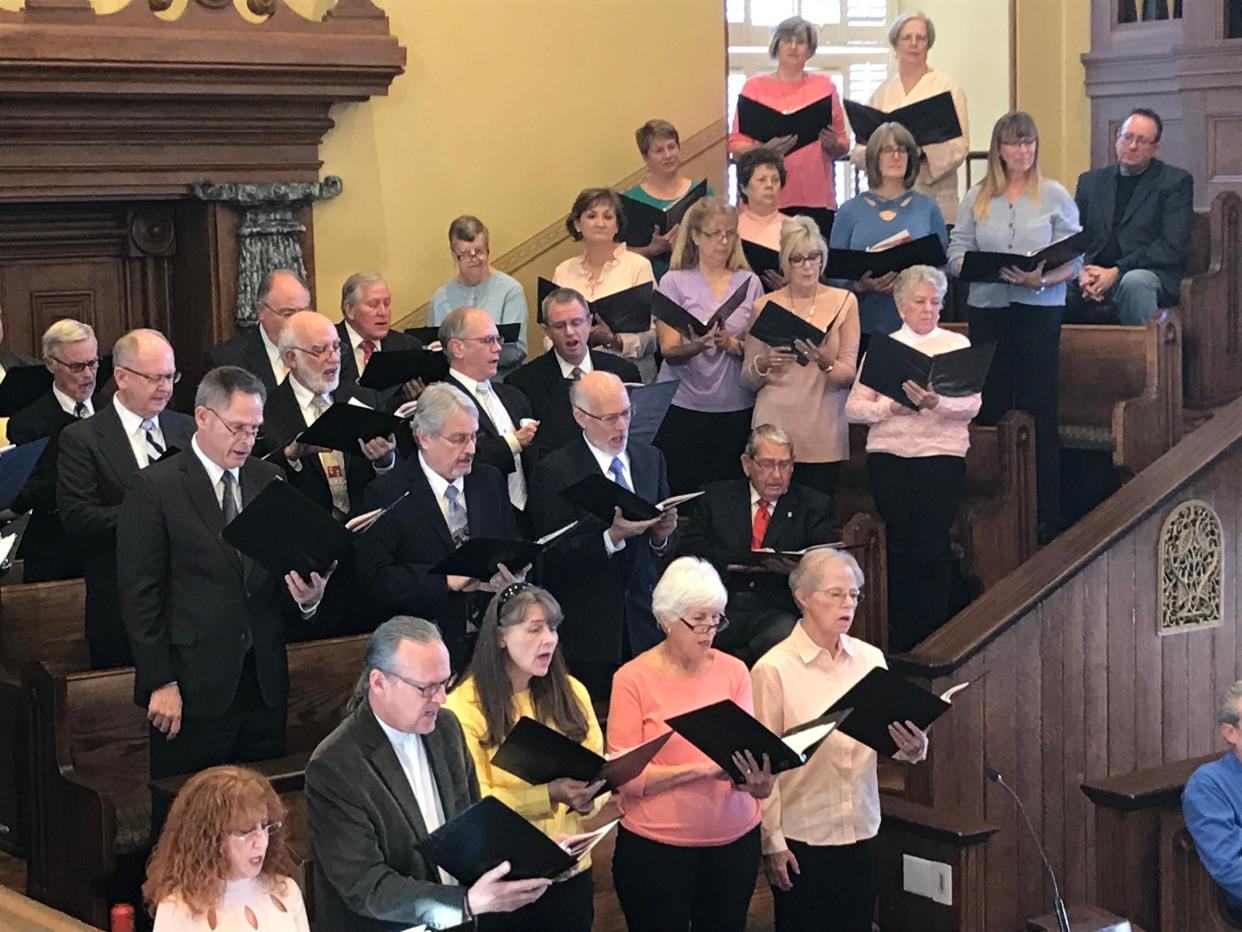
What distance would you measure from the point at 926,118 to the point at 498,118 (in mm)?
1780

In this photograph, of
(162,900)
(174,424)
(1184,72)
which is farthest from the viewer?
(1184,72)

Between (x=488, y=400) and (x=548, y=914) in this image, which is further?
(x=488, y=400)

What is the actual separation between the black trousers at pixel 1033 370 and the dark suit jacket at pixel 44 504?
2.99 meters

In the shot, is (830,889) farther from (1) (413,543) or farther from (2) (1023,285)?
(2) (1023,285)

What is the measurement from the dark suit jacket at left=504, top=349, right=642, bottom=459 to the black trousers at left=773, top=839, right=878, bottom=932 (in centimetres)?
147

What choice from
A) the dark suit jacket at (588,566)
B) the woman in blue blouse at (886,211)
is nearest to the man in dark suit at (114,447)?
the dark suit jacket at (588,566)

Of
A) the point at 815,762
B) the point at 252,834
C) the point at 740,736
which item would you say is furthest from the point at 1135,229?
the point at 252,834

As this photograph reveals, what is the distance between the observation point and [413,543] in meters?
5.12

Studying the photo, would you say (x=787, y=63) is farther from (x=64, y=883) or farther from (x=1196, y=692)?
(x=64, y=883)

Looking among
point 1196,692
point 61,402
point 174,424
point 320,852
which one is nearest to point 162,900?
point 320,852

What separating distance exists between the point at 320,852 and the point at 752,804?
4.55 ft

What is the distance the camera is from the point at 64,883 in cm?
523

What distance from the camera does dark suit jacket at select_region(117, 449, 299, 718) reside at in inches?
191

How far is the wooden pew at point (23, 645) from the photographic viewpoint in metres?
5.61
